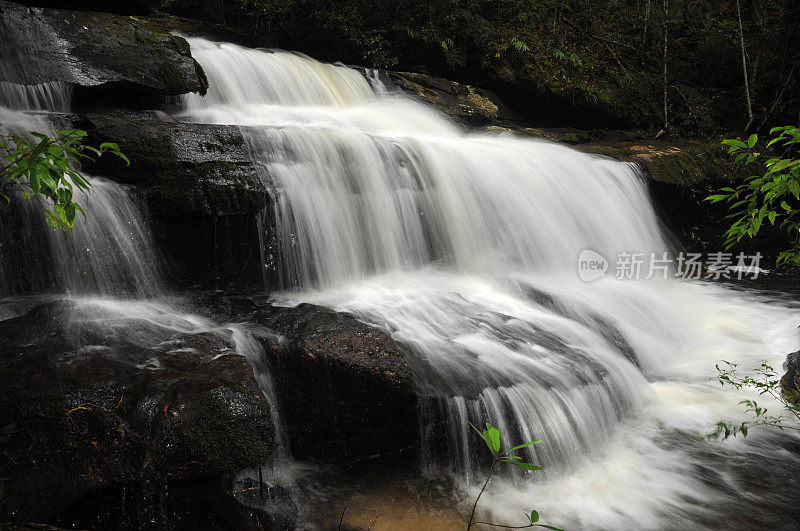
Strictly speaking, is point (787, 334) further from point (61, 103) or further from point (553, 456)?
point (61, 103)

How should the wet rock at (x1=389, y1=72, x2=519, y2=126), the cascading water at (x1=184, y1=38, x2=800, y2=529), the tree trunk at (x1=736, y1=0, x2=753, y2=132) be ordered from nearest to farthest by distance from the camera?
the cascading water at (x1=184, y1=38, x2=800, y2=529) < the wet rock at (x1=389, y1=72, x2=519, y2=126) < the tree trunk at (x1=736, y1=0, x2=753, y2=132)

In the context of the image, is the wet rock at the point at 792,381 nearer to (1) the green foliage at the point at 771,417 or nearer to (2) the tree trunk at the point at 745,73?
(1) the green foliage at the point at 771,417

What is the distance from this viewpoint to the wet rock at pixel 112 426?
92.5 inches

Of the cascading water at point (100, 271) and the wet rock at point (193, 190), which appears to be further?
the wet rock at point (193, 190)

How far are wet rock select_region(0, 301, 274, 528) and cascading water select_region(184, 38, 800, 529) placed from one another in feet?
4.17

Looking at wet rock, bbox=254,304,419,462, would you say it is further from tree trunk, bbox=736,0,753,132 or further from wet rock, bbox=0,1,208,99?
tree trunk, bbox=736,0,753,132

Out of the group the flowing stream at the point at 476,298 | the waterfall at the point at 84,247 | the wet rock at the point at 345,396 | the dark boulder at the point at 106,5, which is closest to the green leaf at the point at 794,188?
the flowing stream at the point at 476,298

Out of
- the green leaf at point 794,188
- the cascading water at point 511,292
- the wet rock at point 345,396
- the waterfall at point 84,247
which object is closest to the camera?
the green leaf at point 794,188

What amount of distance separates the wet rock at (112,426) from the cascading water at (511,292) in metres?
1.27

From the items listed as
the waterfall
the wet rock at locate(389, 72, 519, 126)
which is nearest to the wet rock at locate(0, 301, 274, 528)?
the waterfall

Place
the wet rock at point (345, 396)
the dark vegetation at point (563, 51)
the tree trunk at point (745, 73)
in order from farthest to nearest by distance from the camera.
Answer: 1. the tree trunk at point (745, 73)
2. the dark vegetation at point (563, 51)
3. the wet rock at point (345, 396)

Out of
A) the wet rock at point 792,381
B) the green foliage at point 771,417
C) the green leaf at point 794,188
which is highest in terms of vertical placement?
the green leaf at point 794,188

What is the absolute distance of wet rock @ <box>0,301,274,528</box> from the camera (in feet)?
7.71

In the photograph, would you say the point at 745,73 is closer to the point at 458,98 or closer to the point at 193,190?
the point at 458,98
